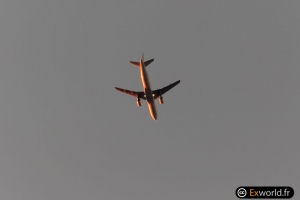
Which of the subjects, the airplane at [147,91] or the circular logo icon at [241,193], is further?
the airplane at [147,91]

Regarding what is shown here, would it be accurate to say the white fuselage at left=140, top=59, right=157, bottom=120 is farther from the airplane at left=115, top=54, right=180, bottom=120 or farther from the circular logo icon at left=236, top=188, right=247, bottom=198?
the circular logo icon at left=236, top=188, right=247, bottom=198

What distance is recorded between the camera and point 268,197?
74062 millimetres

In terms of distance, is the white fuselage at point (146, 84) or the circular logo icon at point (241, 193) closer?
the circular logo icon at point (241, 193)

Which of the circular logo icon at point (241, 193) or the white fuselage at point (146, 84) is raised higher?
the white fuselage at point (146, 84)

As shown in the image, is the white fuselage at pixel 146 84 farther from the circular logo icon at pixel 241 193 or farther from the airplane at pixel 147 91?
the circular logo icon at pixel 241 193

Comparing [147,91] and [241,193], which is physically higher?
[147,91]

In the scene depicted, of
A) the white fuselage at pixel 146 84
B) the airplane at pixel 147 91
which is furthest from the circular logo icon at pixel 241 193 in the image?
the white fuselage at pixel 146 84

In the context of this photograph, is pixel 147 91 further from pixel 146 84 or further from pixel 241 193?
pixel 241 193

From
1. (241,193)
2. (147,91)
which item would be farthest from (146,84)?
(241,193)

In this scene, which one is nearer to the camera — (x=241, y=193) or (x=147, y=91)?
(x=241, y=193)

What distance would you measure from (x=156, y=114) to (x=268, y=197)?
32151 millimetres

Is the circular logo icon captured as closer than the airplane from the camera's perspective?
Yes

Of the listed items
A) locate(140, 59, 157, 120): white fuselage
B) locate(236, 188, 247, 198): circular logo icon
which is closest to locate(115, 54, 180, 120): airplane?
locate(140, 59, 157, 120): white fuselage

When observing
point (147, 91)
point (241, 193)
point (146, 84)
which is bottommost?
point (241, 193)
